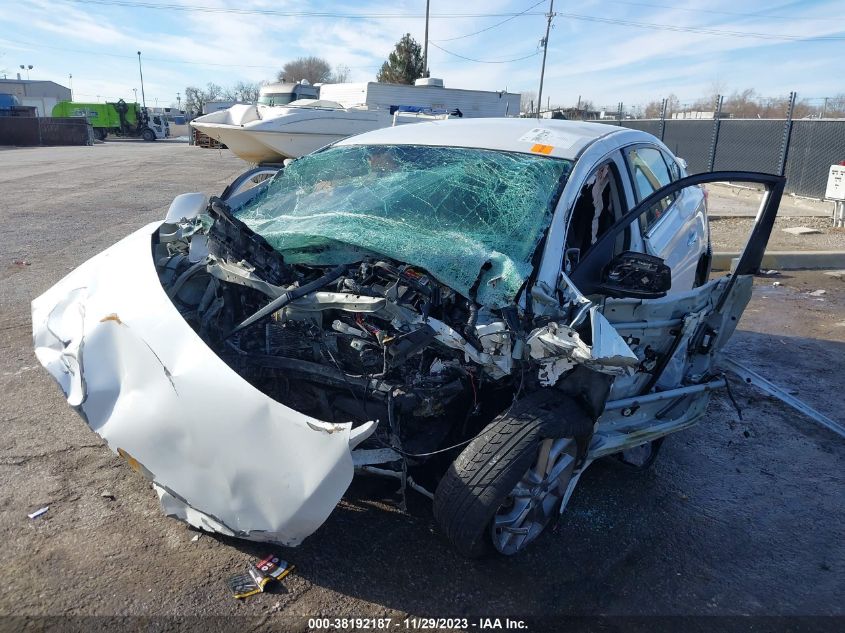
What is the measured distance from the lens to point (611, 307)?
3111 millimetres

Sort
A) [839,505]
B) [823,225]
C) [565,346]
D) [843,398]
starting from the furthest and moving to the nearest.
→ [823,225], [843,398], [839,505], [565,346]

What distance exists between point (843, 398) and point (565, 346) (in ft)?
10.8

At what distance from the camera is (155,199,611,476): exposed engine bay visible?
2.72 m

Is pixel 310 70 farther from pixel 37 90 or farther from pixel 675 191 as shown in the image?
pixel 675 191

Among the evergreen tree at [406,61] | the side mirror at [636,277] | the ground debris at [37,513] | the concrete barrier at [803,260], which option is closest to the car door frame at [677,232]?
the side mirror at [636,277]

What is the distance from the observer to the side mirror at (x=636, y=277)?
119 inches

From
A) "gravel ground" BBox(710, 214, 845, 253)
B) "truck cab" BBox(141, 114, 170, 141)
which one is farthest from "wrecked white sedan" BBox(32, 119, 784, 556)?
"truck cab" BBox(141, 114, 170, 141)

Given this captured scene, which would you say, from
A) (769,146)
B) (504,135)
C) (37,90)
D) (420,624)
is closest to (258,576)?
(420,624)

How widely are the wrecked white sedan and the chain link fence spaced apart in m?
12.7

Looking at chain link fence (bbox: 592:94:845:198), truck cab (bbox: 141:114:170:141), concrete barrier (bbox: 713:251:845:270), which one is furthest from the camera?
truck cab (bbox: 141:114:170:141)

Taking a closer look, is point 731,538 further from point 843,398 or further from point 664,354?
point 843,398

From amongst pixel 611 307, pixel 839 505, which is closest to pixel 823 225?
pixel 839 505

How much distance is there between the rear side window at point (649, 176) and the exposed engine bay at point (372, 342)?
154cm

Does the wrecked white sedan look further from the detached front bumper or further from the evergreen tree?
the evergreen tree
